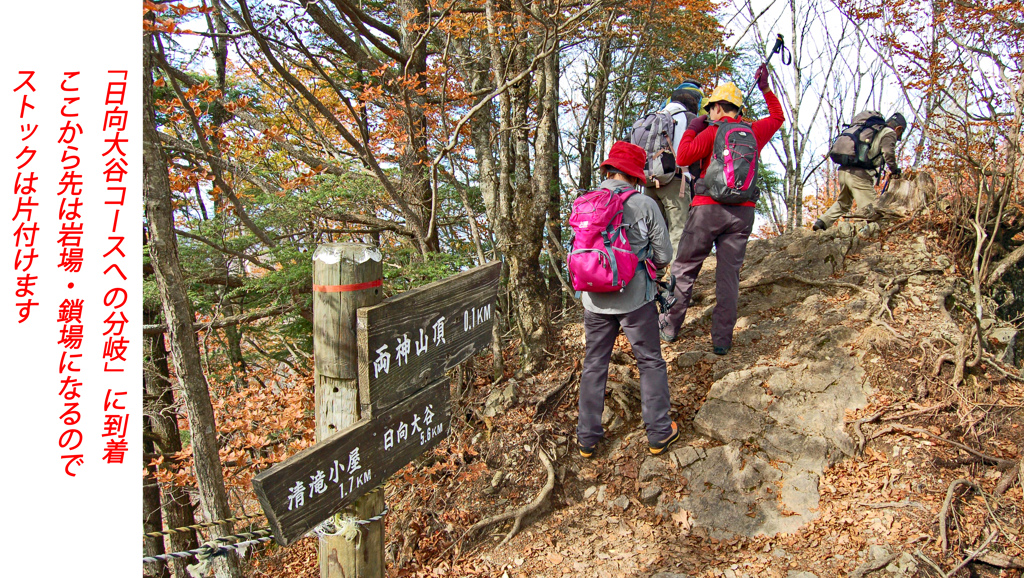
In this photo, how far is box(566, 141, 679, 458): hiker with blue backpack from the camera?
12.7 ft

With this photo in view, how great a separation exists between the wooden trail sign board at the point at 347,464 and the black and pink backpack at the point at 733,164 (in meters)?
3.16

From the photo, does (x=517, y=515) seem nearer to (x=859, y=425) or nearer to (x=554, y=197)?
(x=859, y=425)

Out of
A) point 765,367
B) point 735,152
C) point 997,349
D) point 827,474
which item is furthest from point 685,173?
point 997,349

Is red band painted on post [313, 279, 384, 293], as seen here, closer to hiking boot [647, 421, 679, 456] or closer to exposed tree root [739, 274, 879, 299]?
hiking boot [647, 421, 679, 456]

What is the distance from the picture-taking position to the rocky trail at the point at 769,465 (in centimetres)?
353

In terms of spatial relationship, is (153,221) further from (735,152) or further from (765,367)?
(765,367)

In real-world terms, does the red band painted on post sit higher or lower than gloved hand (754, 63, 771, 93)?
lower

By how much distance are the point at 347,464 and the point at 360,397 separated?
25 cm

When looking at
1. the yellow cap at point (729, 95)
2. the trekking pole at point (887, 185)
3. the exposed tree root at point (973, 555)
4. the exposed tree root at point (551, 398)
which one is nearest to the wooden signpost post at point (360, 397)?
the exposed tree root at point (551, 398)

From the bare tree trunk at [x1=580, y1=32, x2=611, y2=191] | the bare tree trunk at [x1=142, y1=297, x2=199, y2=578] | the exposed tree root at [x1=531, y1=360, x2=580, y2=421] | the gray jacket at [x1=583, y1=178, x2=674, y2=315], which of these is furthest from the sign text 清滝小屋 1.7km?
the bare tree trunk at [x1=580, y1=32, x2=611, y2=191]

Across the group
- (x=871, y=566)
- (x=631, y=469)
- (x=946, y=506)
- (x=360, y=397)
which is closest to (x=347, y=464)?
(x=360, y=397)

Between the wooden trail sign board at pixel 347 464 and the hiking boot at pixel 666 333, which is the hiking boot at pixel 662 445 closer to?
the hiking boot at pixel 666 333

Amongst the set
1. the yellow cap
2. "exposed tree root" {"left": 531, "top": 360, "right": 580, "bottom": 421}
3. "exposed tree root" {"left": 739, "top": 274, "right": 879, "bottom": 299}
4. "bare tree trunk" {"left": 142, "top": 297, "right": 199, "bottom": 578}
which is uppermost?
the yellow cap

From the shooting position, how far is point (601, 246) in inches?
153
